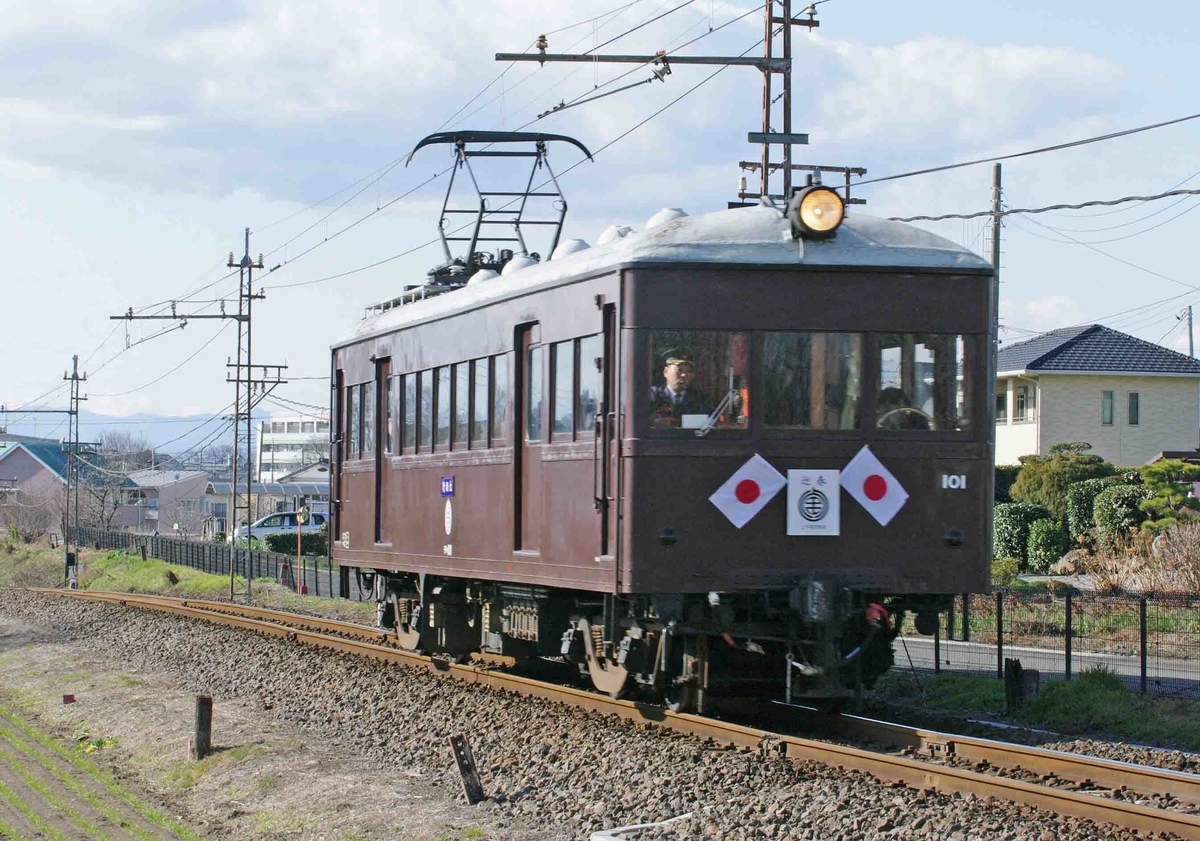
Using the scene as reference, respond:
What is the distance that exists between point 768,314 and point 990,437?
1679 mm

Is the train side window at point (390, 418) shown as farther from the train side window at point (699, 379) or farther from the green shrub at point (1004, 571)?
the green shrub at point (1004, 571)

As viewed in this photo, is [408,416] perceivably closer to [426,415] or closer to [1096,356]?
[426,415]

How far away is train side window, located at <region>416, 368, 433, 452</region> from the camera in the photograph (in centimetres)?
1305

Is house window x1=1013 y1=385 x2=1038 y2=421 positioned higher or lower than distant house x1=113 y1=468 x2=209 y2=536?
higher

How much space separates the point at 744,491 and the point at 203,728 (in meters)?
4.65

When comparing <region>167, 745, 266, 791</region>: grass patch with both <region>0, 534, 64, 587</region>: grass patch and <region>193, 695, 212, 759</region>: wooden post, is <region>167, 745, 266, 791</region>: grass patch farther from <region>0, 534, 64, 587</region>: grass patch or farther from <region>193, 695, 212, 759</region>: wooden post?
<region>0, 534, 64, 587</region>: grass patch

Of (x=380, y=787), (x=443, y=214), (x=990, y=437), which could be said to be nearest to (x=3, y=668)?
(x=443, y=214)

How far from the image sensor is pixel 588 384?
9.95 meters

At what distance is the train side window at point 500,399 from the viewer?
11.3m

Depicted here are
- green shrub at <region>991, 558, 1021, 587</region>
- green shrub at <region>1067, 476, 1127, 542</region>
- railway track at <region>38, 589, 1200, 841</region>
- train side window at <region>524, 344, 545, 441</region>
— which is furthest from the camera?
green shrub at <region>1067, 476, 1127, 542</region>

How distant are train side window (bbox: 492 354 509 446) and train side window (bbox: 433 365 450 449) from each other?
1.10 m

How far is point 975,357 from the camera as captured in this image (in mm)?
9586

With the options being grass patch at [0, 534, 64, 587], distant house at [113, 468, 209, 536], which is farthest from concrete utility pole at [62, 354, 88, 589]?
distant house at [113, 468, 209, 536]

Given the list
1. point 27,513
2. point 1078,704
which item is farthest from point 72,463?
point 1078,704
